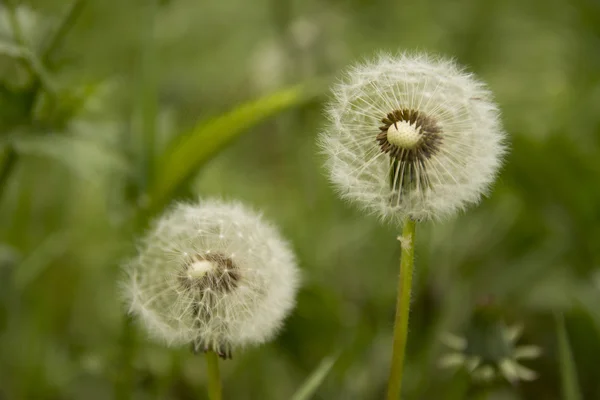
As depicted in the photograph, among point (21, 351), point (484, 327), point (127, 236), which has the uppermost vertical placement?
point (127, 236)

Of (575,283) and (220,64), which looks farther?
(220,64)

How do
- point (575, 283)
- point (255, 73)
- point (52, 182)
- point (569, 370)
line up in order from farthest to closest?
1. point (255, 73)
2. point (52, 182)
3. point (575, 283)
4. point (569, 370)

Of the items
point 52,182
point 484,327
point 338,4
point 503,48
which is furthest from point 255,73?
point 484,327

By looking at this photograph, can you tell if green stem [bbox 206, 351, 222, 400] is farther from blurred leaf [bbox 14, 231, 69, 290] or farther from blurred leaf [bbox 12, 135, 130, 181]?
blurred leaf [bbox 14, 231, 69, 290]

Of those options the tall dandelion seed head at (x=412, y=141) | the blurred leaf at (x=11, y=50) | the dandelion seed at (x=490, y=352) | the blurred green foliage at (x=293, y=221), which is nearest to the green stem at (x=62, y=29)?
the blurred green foliage at (x=293, y=221)

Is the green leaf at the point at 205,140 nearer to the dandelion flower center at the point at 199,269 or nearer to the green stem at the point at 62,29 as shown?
the green stem at the point at 62,29

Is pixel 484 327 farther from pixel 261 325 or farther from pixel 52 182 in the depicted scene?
pixel 52 182

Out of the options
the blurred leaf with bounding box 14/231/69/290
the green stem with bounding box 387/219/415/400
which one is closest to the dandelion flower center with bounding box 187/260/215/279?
the green stem with bounding box 387/219/415/400
